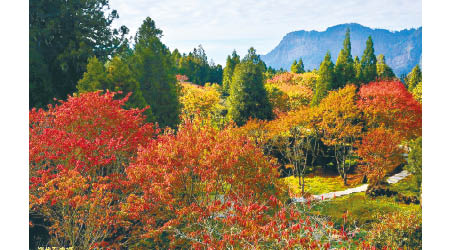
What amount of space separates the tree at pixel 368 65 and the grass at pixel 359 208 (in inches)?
508

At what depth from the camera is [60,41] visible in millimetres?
11852

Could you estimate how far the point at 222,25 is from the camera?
277 inches

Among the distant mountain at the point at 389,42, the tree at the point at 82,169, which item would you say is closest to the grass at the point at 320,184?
the distant mountain at the point at 389,42

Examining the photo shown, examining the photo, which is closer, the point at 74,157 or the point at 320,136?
the point at 74,157

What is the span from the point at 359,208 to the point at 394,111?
15.9ft

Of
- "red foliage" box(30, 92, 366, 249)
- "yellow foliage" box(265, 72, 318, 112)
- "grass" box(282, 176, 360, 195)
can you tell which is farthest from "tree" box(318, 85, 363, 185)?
"red foliage" box(30, 92, 366, 249)

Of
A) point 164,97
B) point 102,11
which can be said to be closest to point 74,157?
point 164,97

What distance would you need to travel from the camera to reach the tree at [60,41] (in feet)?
35.3
